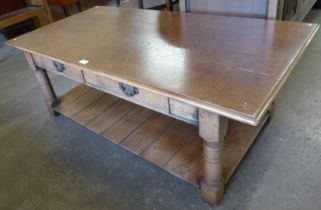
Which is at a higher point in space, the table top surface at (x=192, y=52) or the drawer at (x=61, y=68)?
the table top surface at (x=192, y=52)

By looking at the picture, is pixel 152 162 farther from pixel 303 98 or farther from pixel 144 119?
pixel 303 98

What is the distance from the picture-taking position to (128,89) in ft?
3.55

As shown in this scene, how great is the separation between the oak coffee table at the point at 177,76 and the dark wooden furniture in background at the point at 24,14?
1616 millimetres

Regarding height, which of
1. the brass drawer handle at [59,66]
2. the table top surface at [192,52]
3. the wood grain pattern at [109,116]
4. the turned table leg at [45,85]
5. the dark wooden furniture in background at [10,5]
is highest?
the table top surface at [192,52]

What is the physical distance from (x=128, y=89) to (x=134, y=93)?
0.10 ft

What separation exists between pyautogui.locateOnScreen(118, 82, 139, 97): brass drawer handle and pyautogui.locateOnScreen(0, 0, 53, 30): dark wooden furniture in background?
7.91ft

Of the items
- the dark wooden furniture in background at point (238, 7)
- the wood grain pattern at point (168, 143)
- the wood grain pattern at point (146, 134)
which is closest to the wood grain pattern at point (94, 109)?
the wood grain pattern at point (146, 134)

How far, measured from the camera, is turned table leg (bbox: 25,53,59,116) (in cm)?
160

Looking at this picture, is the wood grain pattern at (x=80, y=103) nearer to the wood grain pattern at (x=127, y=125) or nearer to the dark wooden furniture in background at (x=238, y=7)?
the wood grain pattern at (x=127, y=125)

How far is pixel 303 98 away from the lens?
1784 mm

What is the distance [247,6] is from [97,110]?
3.45 feet

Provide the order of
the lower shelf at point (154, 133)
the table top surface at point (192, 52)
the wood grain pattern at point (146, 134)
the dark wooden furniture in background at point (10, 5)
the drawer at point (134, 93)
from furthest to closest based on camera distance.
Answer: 1. the dark wooden furniture in background at point (10, 5)
2. the wood grain pattern at point (146, 134)
3. the lower shelf at point (154, 133)
4. the drawer at point (134, 93)
5. the table top surface at point (192, 52)

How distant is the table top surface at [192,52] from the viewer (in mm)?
845

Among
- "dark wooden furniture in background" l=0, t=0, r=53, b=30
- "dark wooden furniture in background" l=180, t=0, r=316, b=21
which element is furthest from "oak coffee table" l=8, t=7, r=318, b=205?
"dark wooden furniture in background" l=0, t=0, r=53, b=30
